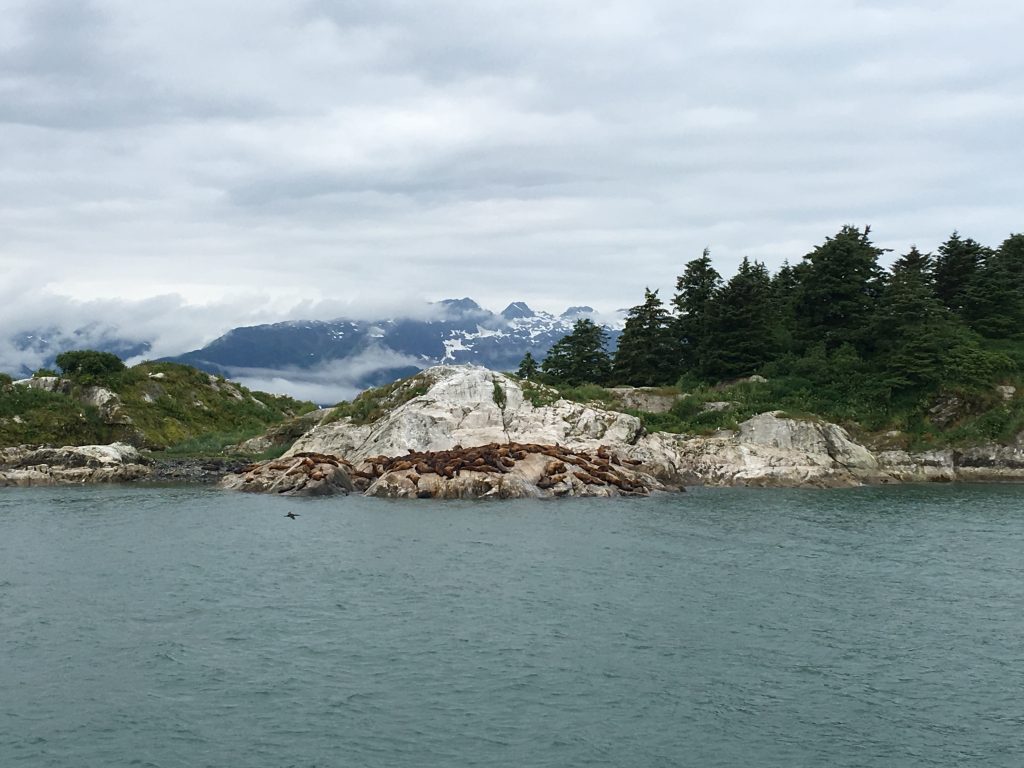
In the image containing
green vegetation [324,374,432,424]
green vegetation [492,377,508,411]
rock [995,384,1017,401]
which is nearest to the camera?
green vegetation [492,377,508,411]

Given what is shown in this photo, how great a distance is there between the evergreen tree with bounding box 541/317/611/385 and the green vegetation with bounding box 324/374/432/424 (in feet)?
82.9

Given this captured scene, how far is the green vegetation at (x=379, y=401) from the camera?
262ft

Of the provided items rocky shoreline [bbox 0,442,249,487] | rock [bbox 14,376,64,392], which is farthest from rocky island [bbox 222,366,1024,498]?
rock [bbox 14,376,64,392]

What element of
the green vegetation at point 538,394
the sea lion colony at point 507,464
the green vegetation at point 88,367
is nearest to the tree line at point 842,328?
the green vegetation at point 538,394

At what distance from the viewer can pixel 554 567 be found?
3912 cm

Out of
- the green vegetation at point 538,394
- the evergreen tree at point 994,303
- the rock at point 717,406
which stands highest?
the evergreen tree at point 994,303

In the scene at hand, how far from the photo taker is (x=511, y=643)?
28297mm

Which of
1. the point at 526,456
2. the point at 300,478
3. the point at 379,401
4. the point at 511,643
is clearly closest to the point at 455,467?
the point at 526,456

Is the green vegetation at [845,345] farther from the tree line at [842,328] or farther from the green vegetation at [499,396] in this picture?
the green vegetation at [499,396]

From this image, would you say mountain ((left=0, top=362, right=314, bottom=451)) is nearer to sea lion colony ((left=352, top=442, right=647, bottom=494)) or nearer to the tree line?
sea lion colony ((left=352, top=442, right=647, bottom=494))

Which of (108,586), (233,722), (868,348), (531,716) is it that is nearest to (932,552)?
(531,716)

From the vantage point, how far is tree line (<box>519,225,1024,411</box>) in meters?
83.5

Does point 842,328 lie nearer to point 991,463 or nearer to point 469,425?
point 991,463

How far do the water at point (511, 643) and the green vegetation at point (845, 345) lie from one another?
31.5m
